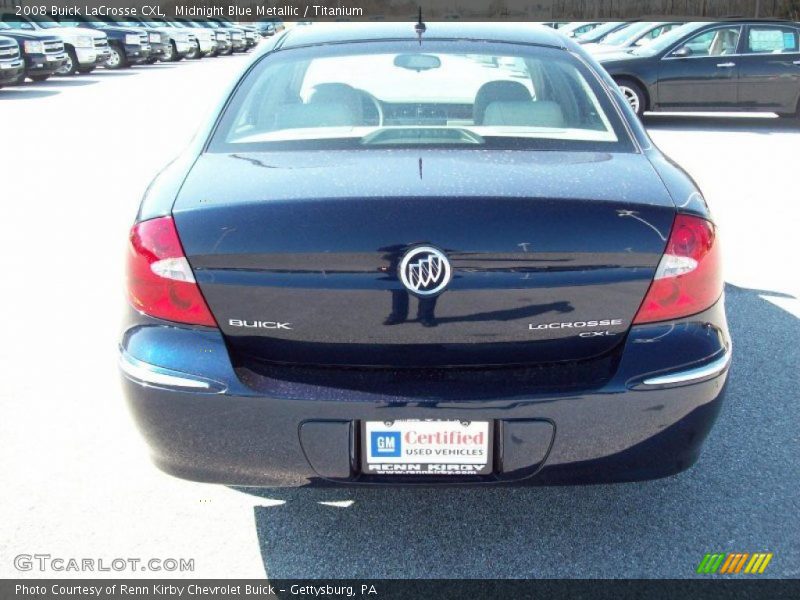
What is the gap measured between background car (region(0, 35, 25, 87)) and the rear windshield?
640 inches

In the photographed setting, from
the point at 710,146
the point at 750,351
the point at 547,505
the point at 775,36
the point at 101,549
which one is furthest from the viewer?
the point at 775,36

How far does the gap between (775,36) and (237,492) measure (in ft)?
40.8

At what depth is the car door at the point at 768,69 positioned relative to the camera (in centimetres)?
1296

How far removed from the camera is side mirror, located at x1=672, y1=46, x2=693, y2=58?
42.6 feet

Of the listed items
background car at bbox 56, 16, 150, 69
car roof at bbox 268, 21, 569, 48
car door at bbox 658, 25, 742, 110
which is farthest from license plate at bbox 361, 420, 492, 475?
background car at bbox 56, 16, 150, 69

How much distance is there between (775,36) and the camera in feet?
42.9

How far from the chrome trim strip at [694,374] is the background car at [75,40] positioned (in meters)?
21.9

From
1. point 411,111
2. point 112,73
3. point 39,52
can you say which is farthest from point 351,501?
point 112,73

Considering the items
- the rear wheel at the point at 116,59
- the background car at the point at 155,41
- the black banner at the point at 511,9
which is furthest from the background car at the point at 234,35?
the rear wheel at the point at 116,59

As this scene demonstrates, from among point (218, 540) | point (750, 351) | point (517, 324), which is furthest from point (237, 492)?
point (750, 351)

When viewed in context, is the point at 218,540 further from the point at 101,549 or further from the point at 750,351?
the point at 750,351

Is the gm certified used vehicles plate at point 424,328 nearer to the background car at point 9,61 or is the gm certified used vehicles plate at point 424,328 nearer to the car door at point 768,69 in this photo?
the car door at point 768,69

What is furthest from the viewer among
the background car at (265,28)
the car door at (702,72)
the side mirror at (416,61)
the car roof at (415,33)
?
the background car at (265,28)
